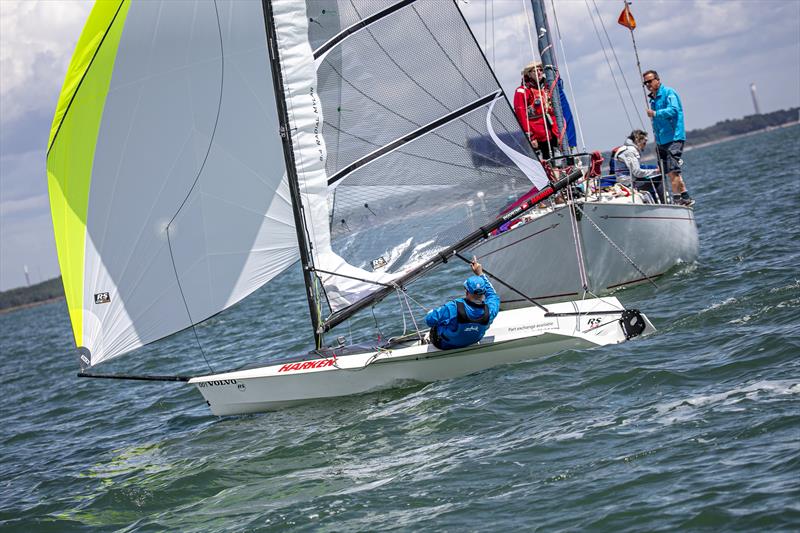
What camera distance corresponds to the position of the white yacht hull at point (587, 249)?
11.9 m

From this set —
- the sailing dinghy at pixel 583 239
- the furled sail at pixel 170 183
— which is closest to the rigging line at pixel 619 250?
the sailing dinghy at pixel 583 239

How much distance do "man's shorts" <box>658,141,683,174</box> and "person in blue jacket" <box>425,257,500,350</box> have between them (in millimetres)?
5551

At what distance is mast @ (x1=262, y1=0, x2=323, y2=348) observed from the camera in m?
8.82

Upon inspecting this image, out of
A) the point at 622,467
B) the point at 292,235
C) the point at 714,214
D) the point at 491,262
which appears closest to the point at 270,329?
the point at 491,262

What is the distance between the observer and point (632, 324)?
29.6 feet

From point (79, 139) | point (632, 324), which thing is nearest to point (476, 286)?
point (632, 324)

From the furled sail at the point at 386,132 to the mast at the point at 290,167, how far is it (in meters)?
0.07

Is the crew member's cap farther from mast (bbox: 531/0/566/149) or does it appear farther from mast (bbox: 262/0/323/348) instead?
mast (bbox: 531/0/566/149)

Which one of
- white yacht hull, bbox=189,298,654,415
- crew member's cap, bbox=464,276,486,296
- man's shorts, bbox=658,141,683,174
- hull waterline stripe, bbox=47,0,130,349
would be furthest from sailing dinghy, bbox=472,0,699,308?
hull waterline stripe, bbox=47,0,130,349

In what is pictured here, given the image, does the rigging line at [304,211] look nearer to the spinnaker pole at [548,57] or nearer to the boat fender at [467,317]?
the boat fender at [467,317]

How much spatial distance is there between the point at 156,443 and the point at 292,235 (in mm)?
2980

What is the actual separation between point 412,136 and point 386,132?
0.28 meters

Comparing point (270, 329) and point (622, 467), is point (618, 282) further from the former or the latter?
point (270, 329)

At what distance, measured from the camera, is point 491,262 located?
12.8 m
